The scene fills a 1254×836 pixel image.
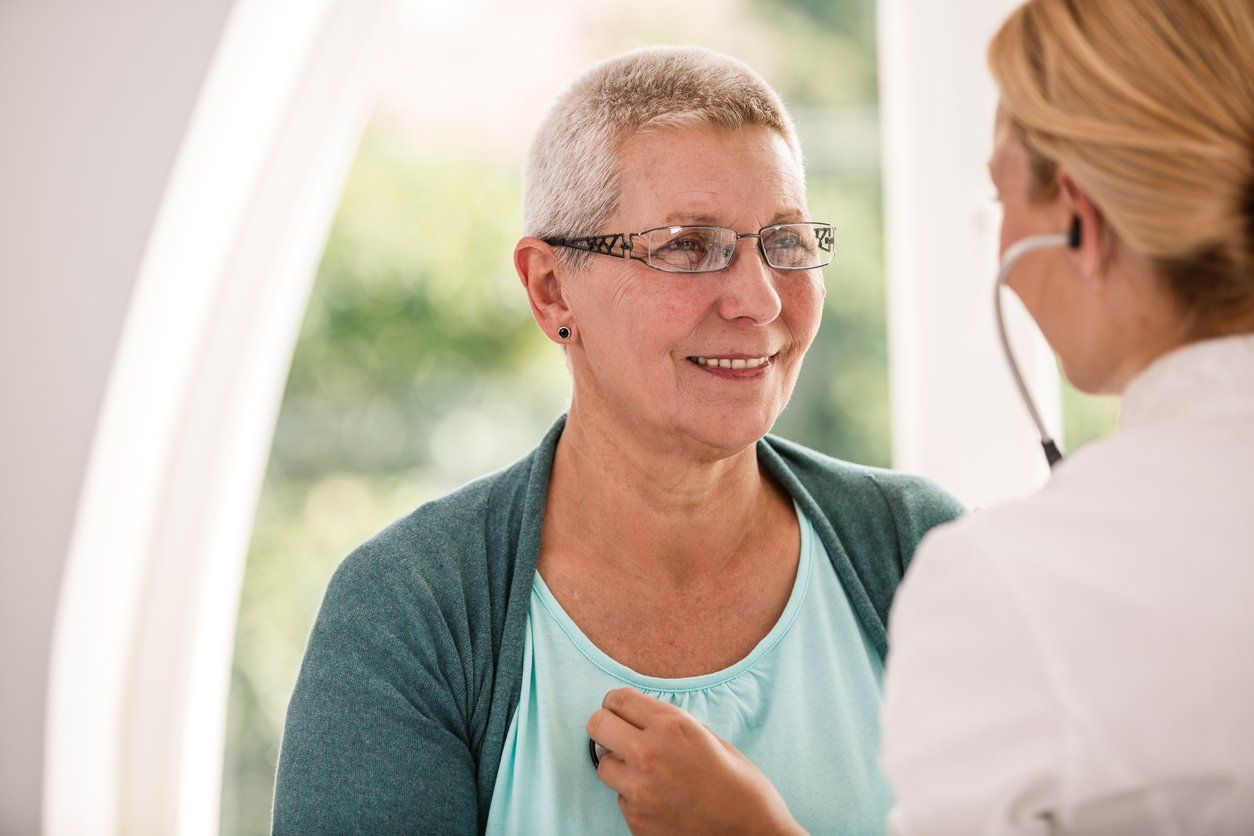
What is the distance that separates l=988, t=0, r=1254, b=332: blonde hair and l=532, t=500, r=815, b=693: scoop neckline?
738 mm

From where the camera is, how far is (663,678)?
56.8 inches

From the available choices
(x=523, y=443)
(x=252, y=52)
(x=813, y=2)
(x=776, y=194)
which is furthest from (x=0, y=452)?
(x=813, y=2)

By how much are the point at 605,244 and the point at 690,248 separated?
11cm

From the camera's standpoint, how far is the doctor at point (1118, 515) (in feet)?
2.47

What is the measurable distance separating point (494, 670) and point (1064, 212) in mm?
842

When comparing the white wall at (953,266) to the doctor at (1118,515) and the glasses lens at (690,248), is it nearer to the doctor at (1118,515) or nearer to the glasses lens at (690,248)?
the glasses lens at (690,248)

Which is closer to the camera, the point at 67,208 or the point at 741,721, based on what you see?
the point at 741,721

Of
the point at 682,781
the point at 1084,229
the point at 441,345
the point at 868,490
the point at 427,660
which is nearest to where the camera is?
the point at 1084,229

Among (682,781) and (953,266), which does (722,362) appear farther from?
(953,266)

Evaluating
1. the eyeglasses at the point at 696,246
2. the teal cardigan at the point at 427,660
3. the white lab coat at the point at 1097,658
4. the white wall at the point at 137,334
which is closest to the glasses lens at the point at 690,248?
the eyeglasses at the point at 696,246

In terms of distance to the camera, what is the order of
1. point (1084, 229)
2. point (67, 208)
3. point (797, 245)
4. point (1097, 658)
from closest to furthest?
1. point (1097, 658)
2. point (1084, 229)
3. point (797, 245)
4. point (67, 208)

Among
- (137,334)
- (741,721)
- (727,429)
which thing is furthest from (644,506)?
(137,334)

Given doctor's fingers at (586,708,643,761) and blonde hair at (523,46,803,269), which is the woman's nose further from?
doctor's fingers at (586,708,643,761)

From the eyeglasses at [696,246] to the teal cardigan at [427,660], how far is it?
32 cm
